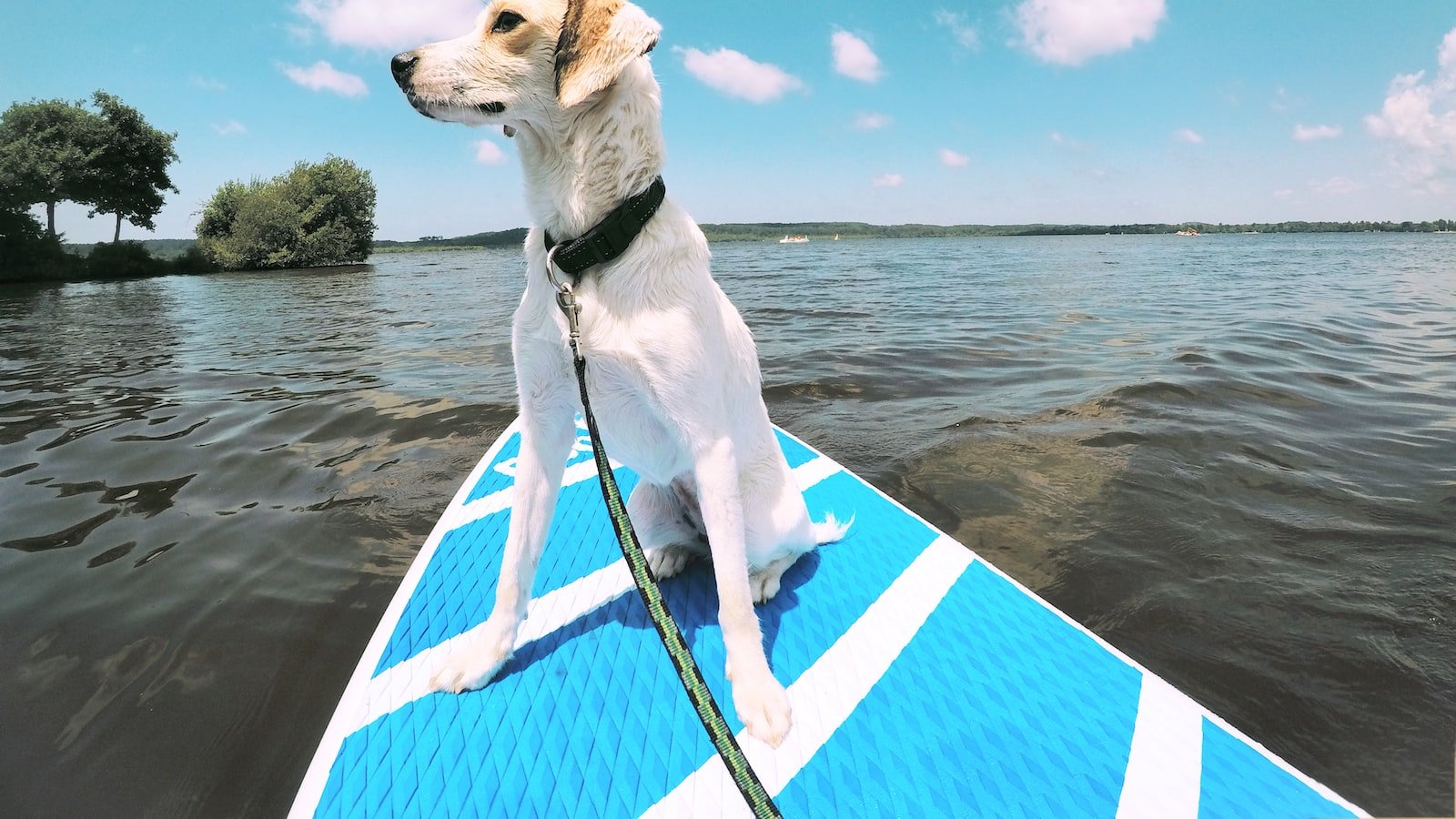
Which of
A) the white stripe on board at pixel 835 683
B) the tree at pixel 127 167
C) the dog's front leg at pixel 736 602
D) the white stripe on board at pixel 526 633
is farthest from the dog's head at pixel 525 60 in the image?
the tree at pixel 127 167

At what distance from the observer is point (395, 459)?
5.85 m

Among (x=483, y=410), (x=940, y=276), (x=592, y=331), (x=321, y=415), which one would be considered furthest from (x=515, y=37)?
(x=940, y=276)

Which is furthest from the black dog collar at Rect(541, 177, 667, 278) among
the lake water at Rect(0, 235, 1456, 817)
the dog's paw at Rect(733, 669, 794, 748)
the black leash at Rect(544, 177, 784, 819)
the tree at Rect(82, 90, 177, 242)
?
the tree at Rect(82, 90, 177, 242)

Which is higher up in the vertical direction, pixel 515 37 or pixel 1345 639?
pixel 515 37

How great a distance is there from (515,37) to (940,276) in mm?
27871

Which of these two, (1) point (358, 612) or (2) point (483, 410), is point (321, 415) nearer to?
(2) point (483, 410)

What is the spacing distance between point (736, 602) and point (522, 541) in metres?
0.86

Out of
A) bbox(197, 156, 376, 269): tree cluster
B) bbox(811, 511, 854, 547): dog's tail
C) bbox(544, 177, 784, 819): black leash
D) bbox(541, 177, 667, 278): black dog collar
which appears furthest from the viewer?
bbox(197, 156, 376, 269): tree cluster

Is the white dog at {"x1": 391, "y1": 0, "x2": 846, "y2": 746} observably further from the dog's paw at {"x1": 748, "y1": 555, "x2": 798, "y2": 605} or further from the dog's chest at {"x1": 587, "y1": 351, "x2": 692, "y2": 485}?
the dog's paw at {"x1": 748, "y1": 555, "x2": 798, "y2": 605}

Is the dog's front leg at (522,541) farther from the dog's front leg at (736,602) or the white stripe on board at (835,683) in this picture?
the white stripe on board at (835,683)

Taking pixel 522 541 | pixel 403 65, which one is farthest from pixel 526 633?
pixel 403 65

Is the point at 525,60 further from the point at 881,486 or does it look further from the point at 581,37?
the point at 881,486

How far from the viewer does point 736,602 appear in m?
2.13

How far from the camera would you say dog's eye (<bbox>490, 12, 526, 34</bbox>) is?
1.92 metres
